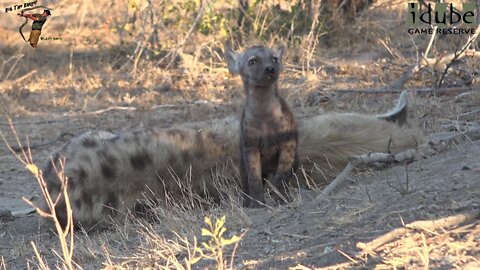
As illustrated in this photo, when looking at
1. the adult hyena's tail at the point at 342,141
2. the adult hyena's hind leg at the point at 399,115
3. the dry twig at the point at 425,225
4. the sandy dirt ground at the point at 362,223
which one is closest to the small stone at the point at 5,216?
the sandy dirt ground at the point at 362,223

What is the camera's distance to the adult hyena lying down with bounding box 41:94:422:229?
5.62 m

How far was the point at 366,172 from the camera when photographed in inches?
215

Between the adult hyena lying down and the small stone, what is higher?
the adult hyena lying down

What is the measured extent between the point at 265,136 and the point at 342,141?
0.71m

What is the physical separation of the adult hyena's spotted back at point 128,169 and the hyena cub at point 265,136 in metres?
0.46

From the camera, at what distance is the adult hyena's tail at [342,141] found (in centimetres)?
571

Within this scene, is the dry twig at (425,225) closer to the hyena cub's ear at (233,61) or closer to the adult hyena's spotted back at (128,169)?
the adult hyena's spotted back at (128,169)

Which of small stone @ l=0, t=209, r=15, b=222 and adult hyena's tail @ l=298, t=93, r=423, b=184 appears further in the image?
small stone @ l=0, t=209, r=15, b=222

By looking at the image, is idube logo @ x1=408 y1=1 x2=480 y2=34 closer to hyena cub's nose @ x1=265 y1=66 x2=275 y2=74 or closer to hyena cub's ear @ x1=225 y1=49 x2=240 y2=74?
hyena cub's ear @ x1=225 y1=49 x2=240 y2=74

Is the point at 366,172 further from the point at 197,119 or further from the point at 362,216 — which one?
the point at 197,119

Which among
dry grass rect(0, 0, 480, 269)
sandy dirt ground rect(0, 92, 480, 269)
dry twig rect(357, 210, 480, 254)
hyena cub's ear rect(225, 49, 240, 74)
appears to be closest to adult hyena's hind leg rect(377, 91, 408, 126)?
dry grass rect(0, 0, 480, 269)

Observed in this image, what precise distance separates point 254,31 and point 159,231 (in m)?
5.61

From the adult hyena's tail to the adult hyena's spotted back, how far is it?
1.92 ft

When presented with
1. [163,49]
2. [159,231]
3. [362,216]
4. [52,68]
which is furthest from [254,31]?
[362,216]
